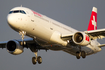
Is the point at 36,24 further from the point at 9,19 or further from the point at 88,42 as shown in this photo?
the point at 88,42

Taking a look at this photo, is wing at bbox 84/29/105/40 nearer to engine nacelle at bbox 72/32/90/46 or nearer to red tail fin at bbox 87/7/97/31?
engine nacelle at bbox 72/32/90/46

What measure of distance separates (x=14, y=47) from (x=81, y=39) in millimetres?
11352

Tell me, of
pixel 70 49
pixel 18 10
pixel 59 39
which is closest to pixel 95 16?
pixel 70 49

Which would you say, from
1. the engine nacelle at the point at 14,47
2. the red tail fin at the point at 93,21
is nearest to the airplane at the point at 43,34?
the engine nacelle at the point at 14,47

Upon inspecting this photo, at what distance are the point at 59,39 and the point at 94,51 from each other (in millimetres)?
10766

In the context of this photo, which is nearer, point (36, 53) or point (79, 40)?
point (79, 40)

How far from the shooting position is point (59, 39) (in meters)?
36.9

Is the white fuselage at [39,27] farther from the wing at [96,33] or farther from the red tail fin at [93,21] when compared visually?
the red tail fin at [93,21]

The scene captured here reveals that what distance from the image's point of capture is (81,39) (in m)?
36.8

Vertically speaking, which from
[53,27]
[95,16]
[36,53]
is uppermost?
[95,16]

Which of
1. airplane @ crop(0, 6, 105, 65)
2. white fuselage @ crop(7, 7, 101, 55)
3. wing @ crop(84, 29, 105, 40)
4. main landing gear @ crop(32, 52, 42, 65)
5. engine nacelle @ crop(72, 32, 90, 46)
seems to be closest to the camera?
white fuselage @ crop(7, 7, 101, 55)

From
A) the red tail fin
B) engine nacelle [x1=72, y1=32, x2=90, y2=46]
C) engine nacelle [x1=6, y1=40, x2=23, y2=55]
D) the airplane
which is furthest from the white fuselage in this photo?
the red tail fin

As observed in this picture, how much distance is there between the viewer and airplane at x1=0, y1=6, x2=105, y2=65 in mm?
33438

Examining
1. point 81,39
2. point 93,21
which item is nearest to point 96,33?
point 81,39
